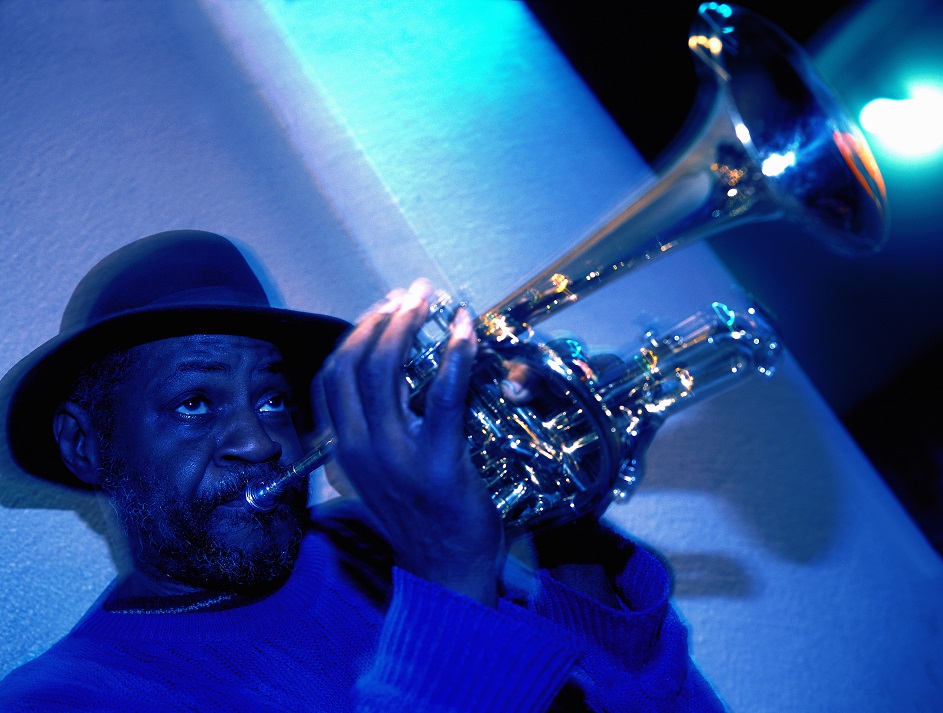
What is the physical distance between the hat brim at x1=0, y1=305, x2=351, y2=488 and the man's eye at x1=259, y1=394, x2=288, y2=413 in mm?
103

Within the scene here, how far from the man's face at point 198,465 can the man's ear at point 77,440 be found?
0.18 feet

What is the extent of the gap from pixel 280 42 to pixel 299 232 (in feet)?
1.80

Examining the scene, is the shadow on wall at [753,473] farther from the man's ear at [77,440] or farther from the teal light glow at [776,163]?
the man's ear at [77,440]

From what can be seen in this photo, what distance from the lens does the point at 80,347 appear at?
1.14 metres

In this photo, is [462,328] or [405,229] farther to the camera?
[405,229]

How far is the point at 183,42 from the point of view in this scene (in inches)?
63.3

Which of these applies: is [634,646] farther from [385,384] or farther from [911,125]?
[911,125]

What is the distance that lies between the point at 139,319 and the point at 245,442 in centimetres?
27

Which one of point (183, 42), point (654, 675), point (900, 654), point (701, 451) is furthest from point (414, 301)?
point (900, 654)

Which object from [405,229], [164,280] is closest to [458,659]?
[164,280]

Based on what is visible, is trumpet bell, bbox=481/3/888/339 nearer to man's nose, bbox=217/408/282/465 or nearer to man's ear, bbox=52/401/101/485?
man's nose, bbox=217/408/282/465

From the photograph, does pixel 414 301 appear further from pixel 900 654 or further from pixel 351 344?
pixel 900 654

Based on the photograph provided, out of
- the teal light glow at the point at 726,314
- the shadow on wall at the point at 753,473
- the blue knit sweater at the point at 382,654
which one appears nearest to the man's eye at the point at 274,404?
the blue knit sweater at the point at 382,654

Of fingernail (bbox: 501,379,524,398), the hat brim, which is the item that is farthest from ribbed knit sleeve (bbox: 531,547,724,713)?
the hat brim
